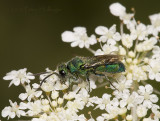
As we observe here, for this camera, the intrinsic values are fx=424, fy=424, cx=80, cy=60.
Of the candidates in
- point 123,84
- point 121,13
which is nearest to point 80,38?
point 121,13

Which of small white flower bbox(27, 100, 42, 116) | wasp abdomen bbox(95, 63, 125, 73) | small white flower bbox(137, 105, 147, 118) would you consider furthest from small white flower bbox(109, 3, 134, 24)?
small white flower bbox(27, 100, 42, 116)

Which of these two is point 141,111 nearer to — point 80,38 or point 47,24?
point 80,38

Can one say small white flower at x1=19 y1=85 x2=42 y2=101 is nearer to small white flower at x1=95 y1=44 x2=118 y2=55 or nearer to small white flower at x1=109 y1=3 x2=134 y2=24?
small white flower at x1=95 y1=44 x2=118 y2=55

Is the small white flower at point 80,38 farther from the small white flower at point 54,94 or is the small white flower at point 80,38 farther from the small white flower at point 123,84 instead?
the small white flower at point 54,94

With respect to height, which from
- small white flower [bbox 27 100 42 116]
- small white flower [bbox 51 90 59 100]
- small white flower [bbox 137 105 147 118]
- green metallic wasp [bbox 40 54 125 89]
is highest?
green metallic wasp [bbox 40 54 125 89]

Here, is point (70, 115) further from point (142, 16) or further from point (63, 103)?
point (142, 16)

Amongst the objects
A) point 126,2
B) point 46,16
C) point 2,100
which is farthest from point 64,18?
point 2,100

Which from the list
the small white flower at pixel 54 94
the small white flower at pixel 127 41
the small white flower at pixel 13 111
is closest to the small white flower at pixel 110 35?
the small white flower at pixel 127 41
